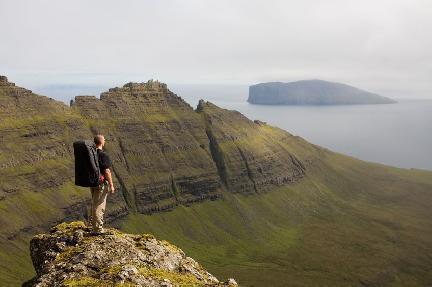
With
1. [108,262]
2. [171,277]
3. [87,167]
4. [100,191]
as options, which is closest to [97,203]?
[100,191]

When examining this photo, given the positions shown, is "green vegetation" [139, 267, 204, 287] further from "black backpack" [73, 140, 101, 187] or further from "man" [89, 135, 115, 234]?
"black backpack" [73, 140, 101, 187]

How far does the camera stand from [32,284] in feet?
93.0

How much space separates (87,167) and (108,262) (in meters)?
6.53

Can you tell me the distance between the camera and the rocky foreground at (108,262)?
26.8 meters

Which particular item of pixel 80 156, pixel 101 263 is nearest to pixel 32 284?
pixel 101 263

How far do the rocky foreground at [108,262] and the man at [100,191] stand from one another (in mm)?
919

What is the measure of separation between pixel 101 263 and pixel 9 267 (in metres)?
193

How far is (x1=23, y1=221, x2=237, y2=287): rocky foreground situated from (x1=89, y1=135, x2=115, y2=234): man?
0.92m

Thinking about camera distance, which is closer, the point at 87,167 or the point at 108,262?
the point at 108,262

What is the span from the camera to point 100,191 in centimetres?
3275

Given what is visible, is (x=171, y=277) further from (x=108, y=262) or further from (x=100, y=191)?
(x=100, y=191)

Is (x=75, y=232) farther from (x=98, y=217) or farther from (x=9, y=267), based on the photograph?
(x=9, y=267)

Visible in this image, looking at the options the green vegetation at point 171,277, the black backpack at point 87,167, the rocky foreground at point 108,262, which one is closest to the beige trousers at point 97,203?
the rocky foreground at point 108,262

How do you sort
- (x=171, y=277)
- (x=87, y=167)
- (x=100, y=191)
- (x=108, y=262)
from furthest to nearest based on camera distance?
1. (x=100, y=191)
2. (x=87, y=167)
3. (x=108, y=262)
4. (x=171, y=277)
